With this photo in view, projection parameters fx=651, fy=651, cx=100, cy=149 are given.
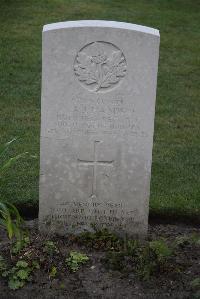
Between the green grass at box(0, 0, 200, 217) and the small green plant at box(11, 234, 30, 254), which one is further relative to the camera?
the green grass at box(0, 0, 200, 217)

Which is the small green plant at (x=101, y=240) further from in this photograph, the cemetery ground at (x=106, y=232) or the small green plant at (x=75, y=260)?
the small green plant at (x=75, y=260)

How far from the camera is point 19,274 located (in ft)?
15.1

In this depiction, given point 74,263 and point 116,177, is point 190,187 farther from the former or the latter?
point 74,263

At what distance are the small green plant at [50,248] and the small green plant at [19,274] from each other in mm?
167

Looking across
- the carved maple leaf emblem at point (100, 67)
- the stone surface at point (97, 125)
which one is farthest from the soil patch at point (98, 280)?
the carved maple leaf emblem at point (100, 67)

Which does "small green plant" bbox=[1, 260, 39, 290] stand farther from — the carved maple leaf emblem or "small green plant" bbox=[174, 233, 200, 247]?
the carved maple leaf emblem

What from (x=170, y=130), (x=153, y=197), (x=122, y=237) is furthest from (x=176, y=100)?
(x=122, y=237)

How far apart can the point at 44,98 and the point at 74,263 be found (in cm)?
124

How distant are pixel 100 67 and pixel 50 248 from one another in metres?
1.41

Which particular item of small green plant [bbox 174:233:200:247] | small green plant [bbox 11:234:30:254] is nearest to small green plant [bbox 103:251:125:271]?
small green plant [bbox 174:233:200:247]

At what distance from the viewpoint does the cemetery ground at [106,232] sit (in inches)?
182

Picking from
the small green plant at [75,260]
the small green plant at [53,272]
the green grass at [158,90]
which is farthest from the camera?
the green grass at [158,90]

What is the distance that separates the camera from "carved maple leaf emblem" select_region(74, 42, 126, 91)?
4.74 meters

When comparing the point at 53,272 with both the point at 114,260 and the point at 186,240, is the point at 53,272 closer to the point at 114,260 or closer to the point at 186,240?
the point at 114,260
